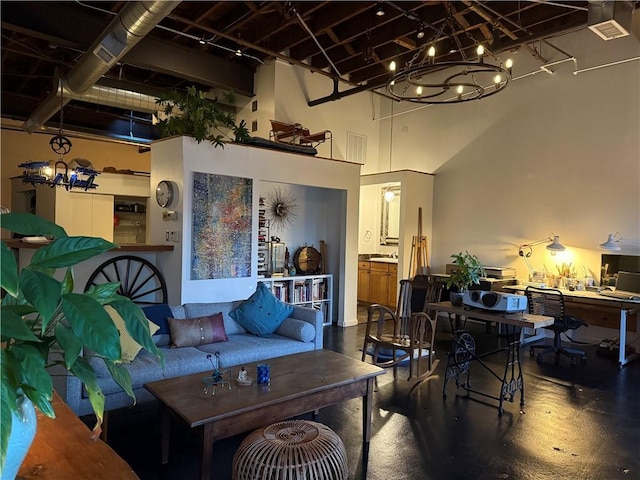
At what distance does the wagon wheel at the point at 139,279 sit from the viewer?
5273 millimetres

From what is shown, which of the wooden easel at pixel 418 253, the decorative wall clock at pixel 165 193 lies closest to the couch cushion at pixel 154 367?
the decorative wall clock at pixel 165 193

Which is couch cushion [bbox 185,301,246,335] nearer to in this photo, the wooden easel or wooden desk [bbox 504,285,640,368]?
wooden desk [bbox 504,285,640,368]

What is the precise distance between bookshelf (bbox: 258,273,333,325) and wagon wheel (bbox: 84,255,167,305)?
53.7 inches

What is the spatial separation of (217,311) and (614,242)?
5.33 meters

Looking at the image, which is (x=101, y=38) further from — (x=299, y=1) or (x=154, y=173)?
(x=299, y=1)

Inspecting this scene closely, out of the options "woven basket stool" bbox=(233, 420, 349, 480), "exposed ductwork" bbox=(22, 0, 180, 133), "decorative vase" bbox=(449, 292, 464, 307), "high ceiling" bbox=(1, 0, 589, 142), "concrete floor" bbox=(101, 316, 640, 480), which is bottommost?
"concrete floor" bbox=(101, 316, 640, 480)

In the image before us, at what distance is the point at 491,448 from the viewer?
3100 millimetres

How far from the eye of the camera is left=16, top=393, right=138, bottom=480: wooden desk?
1329mm

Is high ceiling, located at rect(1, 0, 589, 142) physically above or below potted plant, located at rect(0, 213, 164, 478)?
above

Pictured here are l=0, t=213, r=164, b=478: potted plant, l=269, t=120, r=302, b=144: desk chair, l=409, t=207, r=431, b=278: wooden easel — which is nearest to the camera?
l=0, t=213, r=164, b=478: potted plant

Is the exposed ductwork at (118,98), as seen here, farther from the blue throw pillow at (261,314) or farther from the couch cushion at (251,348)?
the couch cushion at (251,348)

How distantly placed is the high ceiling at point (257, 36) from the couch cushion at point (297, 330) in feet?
11.0

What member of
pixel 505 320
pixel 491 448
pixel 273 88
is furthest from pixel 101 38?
pixel 491 448

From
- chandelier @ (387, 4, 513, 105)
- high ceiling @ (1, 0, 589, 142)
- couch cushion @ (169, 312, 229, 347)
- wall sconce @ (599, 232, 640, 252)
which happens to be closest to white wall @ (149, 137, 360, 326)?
couch cushion @ (169, 312, 229, 347)
